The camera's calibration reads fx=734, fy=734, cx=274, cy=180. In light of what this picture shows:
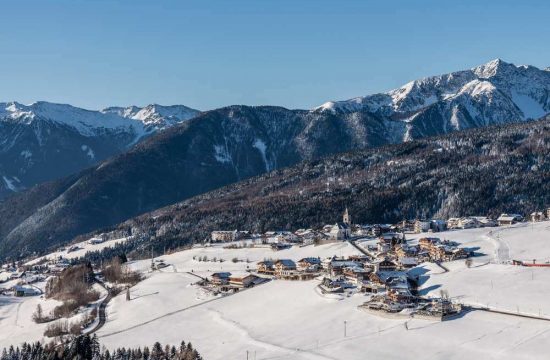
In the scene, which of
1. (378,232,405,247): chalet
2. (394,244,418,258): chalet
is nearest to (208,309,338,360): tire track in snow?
(394,244,418,258): chalet

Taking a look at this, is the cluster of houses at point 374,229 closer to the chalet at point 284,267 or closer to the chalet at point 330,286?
the chalet at point 284,267

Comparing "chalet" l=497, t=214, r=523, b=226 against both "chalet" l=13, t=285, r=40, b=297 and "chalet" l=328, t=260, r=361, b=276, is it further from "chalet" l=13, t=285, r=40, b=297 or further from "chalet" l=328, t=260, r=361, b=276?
"chalet" l=13, t=285, r=40, b=297

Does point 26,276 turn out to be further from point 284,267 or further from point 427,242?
point 427,242

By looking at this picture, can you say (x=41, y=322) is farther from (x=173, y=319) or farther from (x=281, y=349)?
(x=281, y=349)

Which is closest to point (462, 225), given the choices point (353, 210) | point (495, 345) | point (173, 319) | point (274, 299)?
point (353, 210)

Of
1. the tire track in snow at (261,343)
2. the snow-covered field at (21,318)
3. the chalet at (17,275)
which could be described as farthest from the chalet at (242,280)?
the chalet at (17,275)

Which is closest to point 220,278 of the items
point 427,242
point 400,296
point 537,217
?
point 427,242
